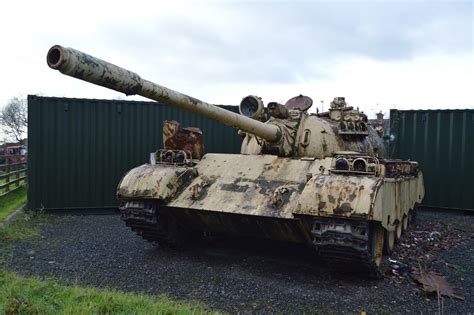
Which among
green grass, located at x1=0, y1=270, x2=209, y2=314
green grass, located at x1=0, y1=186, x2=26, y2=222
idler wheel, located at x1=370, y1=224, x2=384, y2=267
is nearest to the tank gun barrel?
green grass, located at x1=0, y1=270, x2=209, y2=314

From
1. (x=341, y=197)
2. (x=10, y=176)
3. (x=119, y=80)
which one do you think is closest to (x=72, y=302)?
(x=119, y=80)

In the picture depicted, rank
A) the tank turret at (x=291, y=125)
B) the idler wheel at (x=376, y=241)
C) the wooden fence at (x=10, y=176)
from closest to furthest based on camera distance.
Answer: the tank turret at (x=291, y=125) → the idler wheel at (x=376, y=241) → the wooden fence at (x=10, y=176)

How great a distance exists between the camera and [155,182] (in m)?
7.12

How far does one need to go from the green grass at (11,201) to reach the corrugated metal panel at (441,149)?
1040cm

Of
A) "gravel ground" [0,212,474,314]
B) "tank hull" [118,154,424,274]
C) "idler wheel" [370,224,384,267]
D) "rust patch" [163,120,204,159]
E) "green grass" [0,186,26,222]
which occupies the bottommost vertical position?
"gravel ground" [0,212,474,314]

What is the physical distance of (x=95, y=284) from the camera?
602 centimetres

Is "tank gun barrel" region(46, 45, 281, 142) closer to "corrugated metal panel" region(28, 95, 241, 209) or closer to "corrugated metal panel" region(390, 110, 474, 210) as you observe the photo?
"corrugated metal panel" region(28, 95, 241, 209)

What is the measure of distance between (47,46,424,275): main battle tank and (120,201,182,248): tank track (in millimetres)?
17

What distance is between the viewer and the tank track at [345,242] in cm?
564

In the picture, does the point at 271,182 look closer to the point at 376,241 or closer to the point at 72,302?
the point at 376,241

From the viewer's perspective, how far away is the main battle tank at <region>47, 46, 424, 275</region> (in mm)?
5641

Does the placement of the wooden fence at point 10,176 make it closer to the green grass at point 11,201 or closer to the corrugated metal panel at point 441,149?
the green grass at point 11,201

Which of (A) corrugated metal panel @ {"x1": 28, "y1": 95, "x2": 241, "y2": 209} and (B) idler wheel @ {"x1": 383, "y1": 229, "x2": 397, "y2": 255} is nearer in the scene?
(B) idler wheel @ {"x1": 383, "y1": 229, "x2": 397, "y2": 255}

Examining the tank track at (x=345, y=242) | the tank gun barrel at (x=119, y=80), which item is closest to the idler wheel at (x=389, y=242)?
the tank track at (x=345, y=242)
